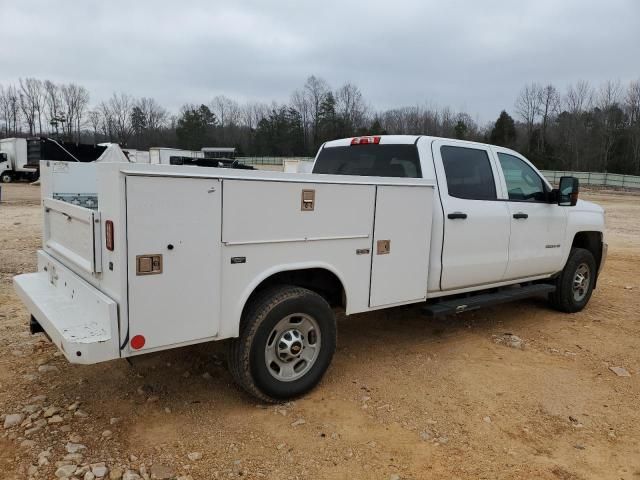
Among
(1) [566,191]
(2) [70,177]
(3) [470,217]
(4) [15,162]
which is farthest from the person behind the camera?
(4) [15,162]

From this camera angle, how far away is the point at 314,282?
4152 millimetres

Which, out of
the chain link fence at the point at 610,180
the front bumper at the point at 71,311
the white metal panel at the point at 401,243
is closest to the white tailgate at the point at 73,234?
the front bumper at the point at 71,311

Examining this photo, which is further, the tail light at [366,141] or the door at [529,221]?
the door at [529,221]

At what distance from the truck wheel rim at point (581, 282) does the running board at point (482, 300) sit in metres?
0.64

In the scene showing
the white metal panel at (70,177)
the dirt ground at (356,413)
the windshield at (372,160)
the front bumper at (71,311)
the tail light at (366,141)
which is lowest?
the dirt ground at (356,413)

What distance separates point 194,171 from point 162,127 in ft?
309

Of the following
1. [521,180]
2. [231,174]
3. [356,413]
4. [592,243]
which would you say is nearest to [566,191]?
[521,180]

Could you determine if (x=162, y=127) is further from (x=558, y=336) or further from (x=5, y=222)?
(x=558, y=336)

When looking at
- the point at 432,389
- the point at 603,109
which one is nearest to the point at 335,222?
the point at 432,389

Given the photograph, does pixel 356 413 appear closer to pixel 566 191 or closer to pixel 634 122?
pixel 566 191

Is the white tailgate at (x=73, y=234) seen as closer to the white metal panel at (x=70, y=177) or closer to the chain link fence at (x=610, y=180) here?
the white metal panel at (x=70, y=177)

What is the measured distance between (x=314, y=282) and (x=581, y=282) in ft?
14.6

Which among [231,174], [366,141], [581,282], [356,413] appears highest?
[366,141]

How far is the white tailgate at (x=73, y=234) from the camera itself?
3170mm
